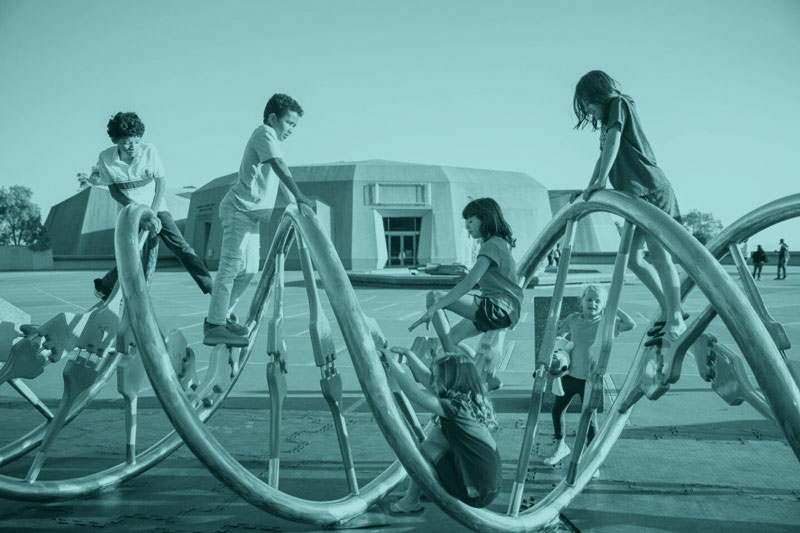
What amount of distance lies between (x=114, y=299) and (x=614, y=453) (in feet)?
12.3

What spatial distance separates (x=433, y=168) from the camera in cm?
4181

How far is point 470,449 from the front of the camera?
2850 millimetres

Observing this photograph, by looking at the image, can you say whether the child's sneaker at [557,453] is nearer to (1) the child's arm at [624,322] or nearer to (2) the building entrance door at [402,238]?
(1) the child's arm at [624,322]

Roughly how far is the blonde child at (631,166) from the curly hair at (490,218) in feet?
1.62

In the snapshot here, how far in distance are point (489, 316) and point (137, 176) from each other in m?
2.51

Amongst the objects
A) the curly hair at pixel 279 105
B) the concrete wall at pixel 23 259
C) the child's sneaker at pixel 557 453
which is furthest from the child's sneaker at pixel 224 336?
the concrete wall at pixel 23 259

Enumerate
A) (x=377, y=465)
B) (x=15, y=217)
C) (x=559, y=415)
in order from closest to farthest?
(x=377, y=465)
(x=559, y=415)
(x=15, y=217)

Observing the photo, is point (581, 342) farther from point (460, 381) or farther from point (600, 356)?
point (460, 381)

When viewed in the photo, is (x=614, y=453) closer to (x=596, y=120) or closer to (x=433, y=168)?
(x=596, y=120)

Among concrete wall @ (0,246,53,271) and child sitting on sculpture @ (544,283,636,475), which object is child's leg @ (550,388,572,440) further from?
concrete wall @ (0,246,53,271)

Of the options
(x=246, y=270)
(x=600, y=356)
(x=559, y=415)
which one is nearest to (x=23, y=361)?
(x=246, y=270)

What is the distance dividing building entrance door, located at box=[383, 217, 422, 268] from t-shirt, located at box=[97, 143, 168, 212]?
123ft

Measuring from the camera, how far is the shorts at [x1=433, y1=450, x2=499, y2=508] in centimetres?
278

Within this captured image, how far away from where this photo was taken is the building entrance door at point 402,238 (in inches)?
1651
